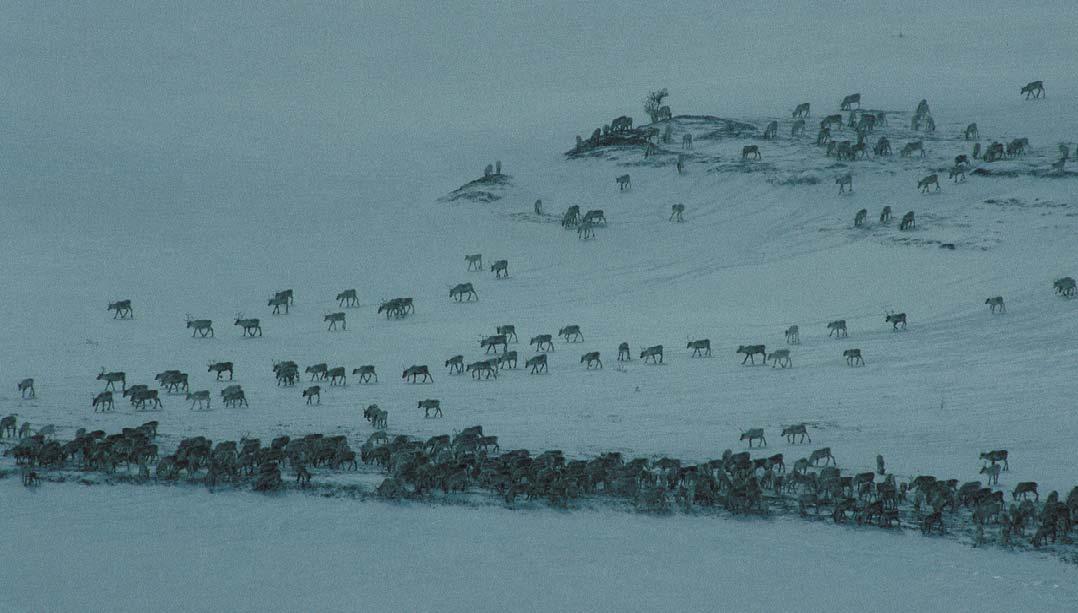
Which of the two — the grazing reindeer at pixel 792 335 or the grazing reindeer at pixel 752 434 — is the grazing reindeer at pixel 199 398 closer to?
the grazing reindeer at pixel 752 434

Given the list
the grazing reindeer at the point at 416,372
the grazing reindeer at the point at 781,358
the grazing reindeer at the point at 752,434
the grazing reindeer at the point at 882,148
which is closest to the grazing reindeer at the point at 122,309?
the grazing reindeer at the point at 416,372

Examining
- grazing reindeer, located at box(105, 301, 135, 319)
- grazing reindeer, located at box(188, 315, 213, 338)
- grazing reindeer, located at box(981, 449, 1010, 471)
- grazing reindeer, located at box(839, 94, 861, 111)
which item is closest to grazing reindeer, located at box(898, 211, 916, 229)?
grazing reindeer, located at box(839, 94, 861, 111)

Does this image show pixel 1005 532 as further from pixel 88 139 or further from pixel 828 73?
pixel 828 73

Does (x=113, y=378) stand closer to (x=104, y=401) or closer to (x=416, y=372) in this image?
(x=104, y=401)

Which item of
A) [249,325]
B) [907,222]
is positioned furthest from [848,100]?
[249,325]

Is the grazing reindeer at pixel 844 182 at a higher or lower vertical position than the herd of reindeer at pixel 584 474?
higher

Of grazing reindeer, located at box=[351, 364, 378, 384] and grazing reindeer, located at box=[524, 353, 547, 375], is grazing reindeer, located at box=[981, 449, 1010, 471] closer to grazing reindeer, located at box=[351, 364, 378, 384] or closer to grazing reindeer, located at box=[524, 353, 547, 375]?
grazing reindeer, located at box=[524, 353, 547, 375]

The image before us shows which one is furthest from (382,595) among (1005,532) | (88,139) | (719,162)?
(88,139)
